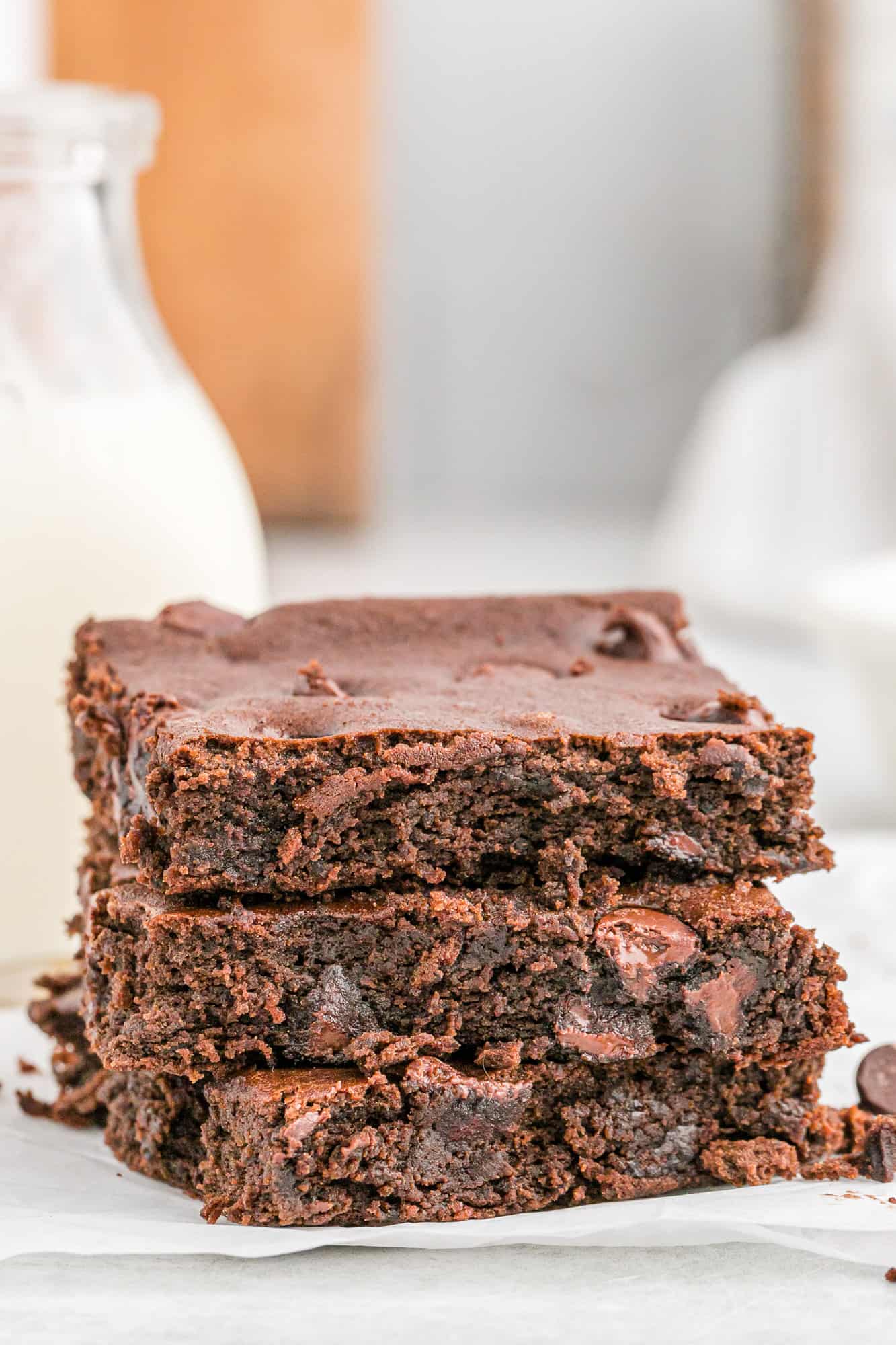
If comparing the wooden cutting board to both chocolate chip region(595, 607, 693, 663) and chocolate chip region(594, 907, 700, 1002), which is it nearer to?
chocolate chip region(595, 607, 693, 663)

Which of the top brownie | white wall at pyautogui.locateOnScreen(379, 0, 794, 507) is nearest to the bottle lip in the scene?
the top brownie

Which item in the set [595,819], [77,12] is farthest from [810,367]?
[595,819]

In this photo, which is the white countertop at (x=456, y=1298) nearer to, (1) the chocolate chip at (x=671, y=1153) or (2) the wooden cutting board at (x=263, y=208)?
(1) the chocolate chip at (x=671, y=1153)

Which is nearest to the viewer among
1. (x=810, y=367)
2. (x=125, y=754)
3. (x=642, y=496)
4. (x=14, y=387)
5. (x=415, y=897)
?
(x=415, y=897)

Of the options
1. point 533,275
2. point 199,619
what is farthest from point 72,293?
point 533,275

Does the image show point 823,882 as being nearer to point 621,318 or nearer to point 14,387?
point 14,387

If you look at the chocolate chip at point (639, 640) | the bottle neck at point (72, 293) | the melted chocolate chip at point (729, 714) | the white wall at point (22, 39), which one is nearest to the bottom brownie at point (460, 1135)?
the melted chocolate chip at point (729, 714)
